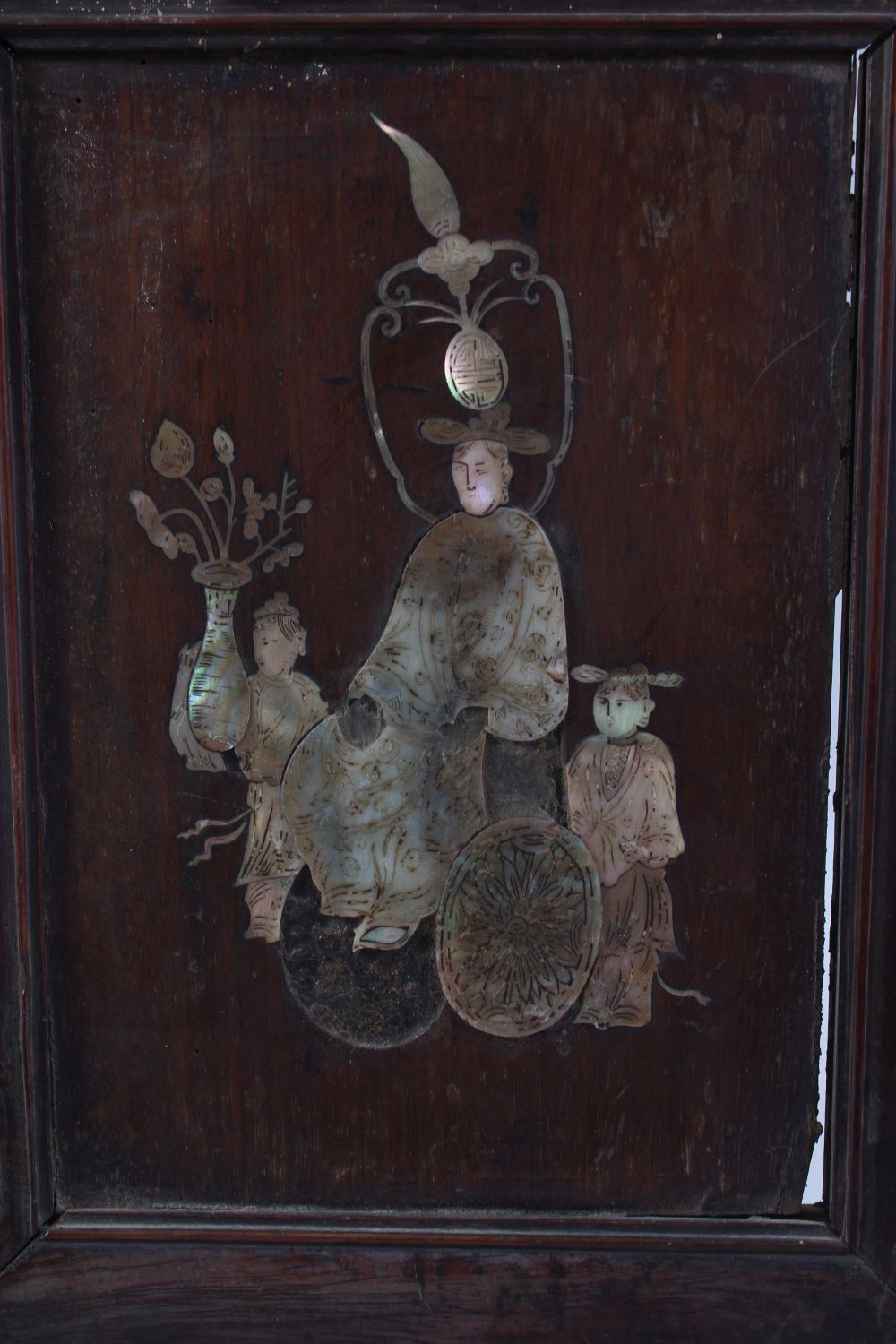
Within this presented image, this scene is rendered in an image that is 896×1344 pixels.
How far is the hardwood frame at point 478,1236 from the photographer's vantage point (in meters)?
0.83

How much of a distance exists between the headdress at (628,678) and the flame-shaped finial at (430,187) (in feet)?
1.03

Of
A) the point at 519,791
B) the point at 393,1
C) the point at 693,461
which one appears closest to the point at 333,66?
the point at 393,1

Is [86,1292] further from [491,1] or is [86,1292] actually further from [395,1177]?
[491,1]

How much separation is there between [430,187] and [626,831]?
1.52 feet

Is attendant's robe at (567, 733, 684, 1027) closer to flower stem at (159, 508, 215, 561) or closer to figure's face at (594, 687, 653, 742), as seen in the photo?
figure's face at (594, 687, 653, 742)

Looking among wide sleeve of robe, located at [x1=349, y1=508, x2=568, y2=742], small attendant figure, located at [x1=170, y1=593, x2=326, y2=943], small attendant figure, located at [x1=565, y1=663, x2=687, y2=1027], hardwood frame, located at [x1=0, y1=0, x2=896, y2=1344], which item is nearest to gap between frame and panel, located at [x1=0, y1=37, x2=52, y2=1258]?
hardwood frame, located at [x1=0, y1=0, x2=896, y2=1344]

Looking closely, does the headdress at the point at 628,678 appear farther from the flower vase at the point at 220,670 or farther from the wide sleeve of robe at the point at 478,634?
the flower vase at the point at 220,670

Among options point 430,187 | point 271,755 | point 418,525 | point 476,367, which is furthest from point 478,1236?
point 430,187

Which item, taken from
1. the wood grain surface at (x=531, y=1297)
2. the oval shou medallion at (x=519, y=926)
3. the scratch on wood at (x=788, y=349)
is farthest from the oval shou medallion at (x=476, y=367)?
the wood grain surface at (x=531, y=1297)

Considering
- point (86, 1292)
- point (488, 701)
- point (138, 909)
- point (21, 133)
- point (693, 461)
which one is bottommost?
→ point (86, 1292)

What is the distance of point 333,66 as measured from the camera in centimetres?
81

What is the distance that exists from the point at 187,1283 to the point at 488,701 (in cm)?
48

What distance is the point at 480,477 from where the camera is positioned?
83cm

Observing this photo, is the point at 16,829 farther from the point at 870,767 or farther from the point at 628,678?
the point at 870,767
